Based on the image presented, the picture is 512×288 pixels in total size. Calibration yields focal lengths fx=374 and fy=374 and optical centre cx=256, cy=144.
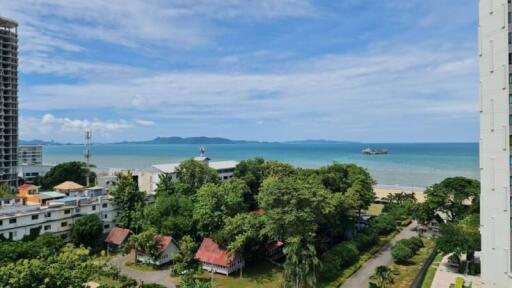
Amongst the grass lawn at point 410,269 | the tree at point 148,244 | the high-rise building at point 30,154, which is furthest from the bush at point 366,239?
the high-rise building at point 30,154

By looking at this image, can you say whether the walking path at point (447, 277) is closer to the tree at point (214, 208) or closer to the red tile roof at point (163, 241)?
the tree at point (214, 208)

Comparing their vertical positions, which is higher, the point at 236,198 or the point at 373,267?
the point at 236,198

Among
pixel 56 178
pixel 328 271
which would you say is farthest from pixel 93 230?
pixel 56 178

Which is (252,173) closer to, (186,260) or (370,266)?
(186,260)

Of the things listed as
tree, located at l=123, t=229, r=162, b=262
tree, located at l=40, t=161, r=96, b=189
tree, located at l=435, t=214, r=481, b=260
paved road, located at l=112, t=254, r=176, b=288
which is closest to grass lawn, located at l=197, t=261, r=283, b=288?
paved road, located at l=112, t=254, r=176, b=288

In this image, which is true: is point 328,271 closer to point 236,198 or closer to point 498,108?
point 236,198

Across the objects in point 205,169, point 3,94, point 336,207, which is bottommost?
point 336,207

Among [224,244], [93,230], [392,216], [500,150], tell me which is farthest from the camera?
[392,216]

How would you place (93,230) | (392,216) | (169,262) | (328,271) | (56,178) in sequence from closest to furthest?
(328,271), (169,262), (93,230), (392,216), (56,178)
